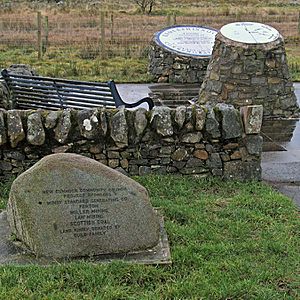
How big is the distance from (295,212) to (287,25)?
69.6 feet

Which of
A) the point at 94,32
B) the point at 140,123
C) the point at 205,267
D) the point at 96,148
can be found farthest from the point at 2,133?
the point at 94,32

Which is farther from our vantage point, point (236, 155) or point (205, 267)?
point (236, 155)

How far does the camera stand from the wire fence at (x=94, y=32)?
18211 millimetres

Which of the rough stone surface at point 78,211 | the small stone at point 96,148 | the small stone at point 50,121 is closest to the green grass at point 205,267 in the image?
the rough stone surface at point 78,211

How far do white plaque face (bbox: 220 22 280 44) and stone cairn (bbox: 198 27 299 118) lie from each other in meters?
0.09

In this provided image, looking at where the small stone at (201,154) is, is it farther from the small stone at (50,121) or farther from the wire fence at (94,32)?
the wire fence at (94,32)

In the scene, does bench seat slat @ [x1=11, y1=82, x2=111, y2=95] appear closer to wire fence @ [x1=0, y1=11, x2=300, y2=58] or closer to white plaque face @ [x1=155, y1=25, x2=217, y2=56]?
white plaque face @ [x1=155, y1=25, x2=217, y2=56]

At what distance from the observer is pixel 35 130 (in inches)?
241

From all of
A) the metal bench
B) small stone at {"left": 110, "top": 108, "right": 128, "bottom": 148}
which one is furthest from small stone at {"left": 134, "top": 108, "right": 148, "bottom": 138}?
the metal bench

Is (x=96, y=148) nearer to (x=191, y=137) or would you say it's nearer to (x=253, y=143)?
(x=191, y=137)

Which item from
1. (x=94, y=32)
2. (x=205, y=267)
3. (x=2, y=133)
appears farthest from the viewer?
(x=94, y=32)

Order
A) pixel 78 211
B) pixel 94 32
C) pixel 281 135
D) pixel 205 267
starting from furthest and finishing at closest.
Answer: pixel 94 32 → pixel 281 135 → pixel 78 211 → pixel 205 267

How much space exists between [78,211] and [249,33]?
20.6 ft

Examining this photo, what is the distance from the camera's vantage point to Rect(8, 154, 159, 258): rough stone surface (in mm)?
4410
